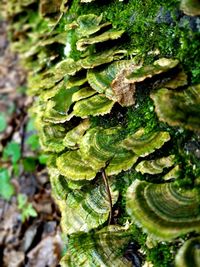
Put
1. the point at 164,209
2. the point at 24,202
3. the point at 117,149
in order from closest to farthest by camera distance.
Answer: the point at 164,209
the point at 117,149
the point at 24,202

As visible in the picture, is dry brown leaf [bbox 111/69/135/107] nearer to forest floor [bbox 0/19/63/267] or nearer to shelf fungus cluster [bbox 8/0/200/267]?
shelf fungus cluster [bbox 8/0/200/267]

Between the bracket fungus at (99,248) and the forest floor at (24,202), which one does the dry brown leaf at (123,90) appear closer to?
the bracket fungus at (99,248)

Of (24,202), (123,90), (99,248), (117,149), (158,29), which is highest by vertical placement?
(158,29)

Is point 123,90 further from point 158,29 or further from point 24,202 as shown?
point 24,202

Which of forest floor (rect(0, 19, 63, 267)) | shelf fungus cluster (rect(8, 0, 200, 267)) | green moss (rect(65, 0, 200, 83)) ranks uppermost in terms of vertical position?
green moss (rect(65, 0, 200, 83))

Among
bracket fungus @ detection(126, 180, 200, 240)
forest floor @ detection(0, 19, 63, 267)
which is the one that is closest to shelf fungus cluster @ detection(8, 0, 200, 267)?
bracket fungus @ detection(126, 180, 200, 240)

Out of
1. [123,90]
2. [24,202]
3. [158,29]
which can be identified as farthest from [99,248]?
[24,202]

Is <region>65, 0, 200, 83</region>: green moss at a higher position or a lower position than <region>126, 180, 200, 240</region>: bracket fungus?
higher
